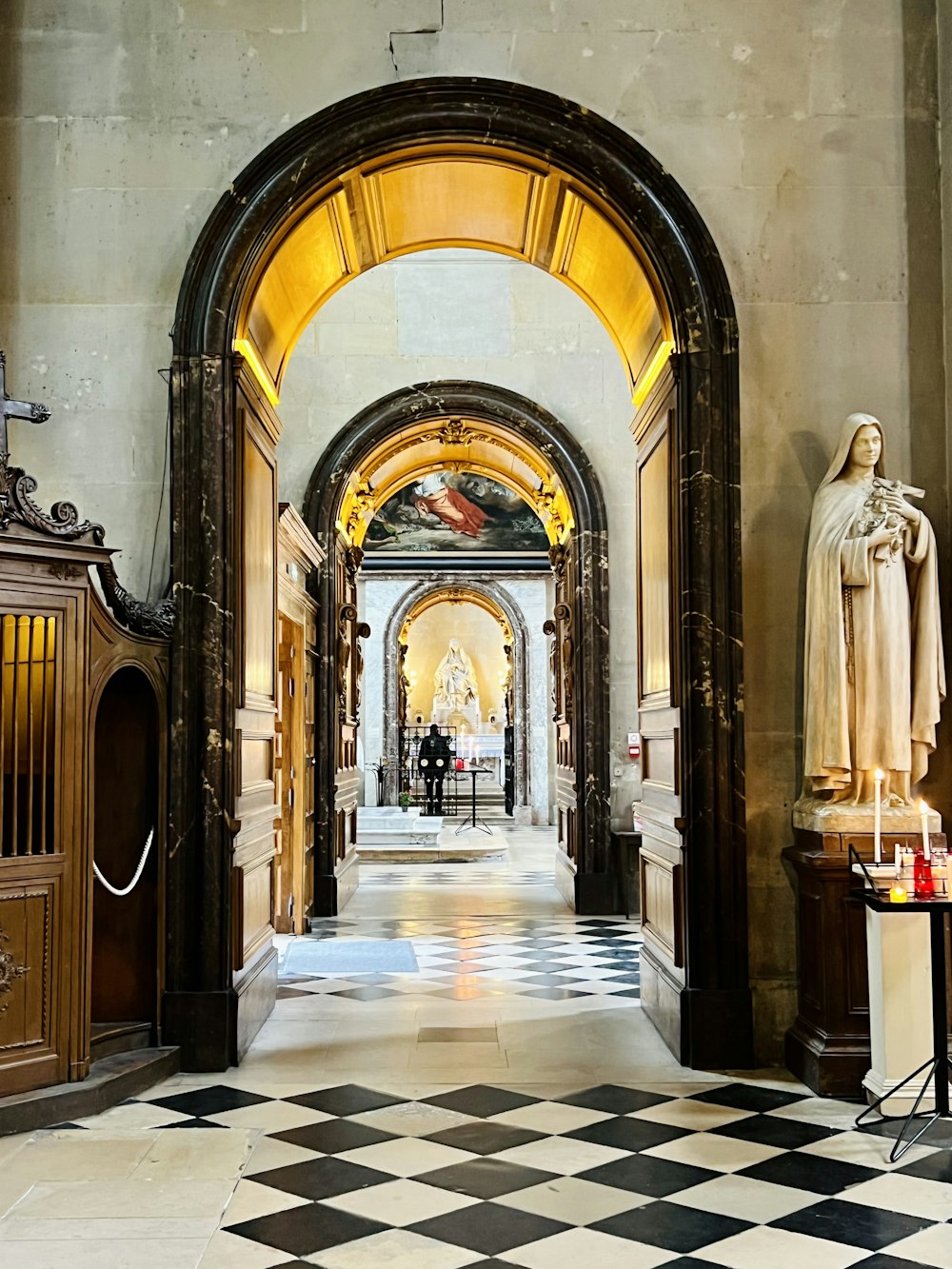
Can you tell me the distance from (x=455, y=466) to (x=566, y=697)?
13.1 feet

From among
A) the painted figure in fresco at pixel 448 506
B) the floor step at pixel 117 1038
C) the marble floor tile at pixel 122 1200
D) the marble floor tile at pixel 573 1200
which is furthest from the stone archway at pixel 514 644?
the marble floor tile at pixel 122 1200

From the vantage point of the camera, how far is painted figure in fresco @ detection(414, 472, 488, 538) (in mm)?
25016

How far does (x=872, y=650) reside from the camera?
5.75 m

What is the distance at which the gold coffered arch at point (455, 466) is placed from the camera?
41.9 feet

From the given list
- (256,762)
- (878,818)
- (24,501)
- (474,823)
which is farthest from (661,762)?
(474,823)

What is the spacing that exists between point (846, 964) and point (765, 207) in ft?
12.8

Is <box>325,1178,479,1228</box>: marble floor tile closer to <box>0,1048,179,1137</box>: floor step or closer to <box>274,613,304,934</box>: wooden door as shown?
<box>0,1048,179,1137</box>: floor step

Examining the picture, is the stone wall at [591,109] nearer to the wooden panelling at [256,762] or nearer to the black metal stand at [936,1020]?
the wooden panelling at [256,762]

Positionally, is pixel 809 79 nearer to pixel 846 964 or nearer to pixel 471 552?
pixel 846 964

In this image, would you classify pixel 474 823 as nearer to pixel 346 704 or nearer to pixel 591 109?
pixel 346 704

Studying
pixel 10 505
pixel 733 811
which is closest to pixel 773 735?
pixel 733 811

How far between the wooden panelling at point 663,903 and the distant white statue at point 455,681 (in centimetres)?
2840

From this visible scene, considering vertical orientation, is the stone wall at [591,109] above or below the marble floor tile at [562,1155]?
above

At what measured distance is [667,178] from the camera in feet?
21.5
